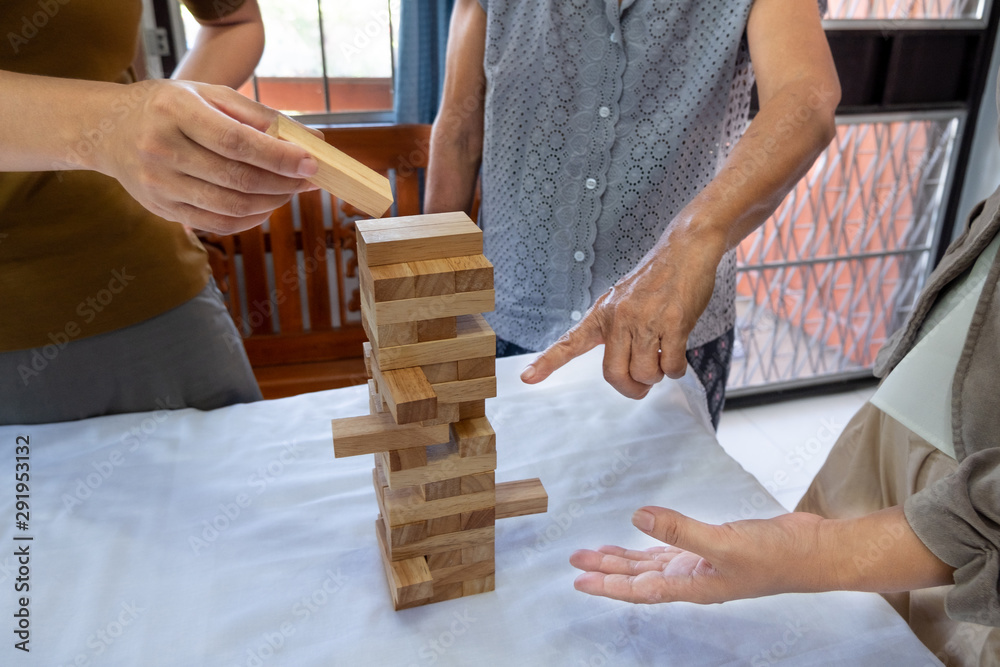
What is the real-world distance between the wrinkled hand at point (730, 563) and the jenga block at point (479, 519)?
158 millimetres

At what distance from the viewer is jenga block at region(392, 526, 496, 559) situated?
935mm

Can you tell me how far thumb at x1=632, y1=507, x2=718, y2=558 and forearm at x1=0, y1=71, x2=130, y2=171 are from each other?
2.54ft

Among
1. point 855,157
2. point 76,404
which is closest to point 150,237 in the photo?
point 76,404

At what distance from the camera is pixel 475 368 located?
88cm

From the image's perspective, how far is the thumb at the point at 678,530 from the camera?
0.81m

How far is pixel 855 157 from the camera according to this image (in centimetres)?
289

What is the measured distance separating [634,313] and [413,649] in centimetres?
51

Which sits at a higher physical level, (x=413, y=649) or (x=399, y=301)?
(x=399, y=301)

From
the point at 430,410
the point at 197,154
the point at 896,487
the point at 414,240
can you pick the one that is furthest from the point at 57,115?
the point at 896,487

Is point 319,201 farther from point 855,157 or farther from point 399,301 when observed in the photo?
point 855,157

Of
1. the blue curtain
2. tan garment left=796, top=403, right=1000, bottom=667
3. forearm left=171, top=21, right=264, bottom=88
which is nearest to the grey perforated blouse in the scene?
tan garment left=796, top=403, right=1000, bottom=667

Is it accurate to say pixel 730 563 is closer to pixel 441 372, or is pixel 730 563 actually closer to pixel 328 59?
pixel 441 372

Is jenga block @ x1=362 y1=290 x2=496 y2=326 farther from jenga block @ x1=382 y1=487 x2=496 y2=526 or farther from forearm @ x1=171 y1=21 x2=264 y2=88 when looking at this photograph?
forearm @ x1=171 y1=21 x2=264 y2=88

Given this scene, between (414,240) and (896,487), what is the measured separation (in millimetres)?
831
